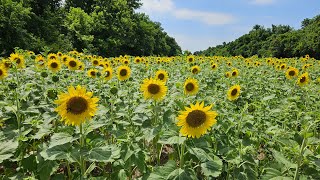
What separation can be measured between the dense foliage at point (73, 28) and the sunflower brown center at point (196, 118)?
15603mm

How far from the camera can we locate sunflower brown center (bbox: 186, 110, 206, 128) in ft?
8.22

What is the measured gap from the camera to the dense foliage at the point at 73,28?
76.3ft

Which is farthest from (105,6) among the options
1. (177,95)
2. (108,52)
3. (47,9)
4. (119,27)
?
(177,95)

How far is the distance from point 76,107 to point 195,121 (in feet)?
3.06

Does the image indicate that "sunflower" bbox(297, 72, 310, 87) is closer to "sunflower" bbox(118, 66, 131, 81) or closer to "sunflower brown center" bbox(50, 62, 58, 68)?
"sunflower" bbox(118, 66, 131, 81)

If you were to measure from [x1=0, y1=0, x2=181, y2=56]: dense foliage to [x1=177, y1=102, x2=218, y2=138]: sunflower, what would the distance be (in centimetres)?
1560

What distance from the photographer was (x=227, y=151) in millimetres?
2881

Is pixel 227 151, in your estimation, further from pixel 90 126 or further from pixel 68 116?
pixel 68 116

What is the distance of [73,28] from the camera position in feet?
122

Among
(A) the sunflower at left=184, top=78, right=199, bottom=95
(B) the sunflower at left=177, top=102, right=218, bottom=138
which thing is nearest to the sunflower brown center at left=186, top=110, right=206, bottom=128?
(B) the sunflower at left=177, top=102, right=218, bottom=138

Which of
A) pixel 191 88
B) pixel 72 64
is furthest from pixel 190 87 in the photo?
pixel 72 64

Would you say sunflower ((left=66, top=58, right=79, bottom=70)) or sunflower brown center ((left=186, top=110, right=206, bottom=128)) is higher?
sunflower ((left=66, top=58, right=79, bottom=70))

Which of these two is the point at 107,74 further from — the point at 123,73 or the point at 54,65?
the point at 54,65

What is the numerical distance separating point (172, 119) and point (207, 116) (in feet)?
1.74
